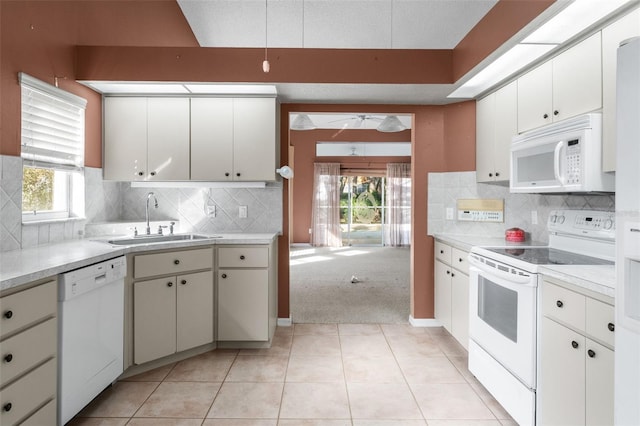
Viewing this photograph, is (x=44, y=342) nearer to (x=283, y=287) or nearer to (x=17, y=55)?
(x=17, y=55)

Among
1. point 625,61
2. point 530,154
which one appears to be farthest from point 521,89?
point 625,61

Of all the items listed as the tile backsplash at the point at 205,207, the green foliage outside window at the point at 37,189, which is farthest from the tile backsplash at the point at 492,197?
the green foliage outside window at the point at 37,189

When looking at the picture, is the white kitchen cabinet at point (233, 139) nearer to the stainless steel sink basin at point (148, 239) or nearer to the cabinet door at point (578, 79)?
the stainless steel sink basin at point (148, 239)

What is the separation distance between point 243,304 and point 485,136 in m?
2.45

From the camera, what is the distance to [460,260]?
2.91m

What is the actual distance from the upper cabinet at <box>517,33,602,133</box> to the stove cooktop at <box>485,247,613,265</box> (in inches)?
31.9

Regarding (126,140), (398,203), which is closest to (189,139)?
(126,140)

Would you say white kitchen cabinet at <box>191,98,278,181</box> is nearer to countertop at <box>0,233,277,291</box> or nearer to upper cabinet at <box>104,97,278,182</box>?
upper cabinet at <box>104,97,278,182</box>

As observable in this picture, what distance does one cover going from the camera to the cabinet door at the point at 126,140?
3.19m

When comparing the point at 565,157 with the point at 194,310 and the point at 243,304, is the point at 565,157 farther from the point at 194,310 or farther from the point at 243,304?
the point at 194,310

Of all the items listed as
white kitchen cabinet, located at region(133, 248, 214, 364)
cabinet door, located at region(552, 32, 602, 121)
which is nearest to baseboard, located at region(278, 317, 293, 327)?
white kitchen cabinet, located at region(133, 248, 214, 364)

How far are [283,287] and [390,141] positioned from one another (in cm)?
583

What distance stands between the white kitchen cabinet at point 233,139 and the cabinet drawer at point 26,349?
174cm

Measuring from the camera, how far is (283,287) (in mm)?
3586
